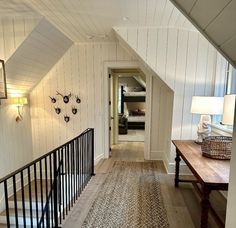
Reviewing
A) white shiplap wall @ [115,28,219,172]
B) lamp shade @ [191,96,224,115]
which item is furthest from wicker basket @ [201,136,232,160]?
white shiplap wall @ [115,28,219,172]

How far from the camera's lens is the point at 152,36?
10.3ft

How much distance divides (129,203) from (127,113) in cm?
678

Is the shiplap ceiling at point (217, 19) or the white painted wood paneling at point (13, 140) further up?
the shiplap ceiling at point (217, 19)

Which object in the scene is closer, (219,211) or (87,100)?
(219,211)

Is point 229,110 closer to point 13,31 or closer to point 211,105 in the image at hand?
point 211,105

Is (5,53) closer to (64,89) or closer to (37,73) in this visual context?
(37,73)

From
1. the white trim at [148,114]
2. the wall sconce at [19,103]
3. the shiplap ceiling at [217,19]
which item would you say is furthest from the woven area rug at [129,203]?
the wall sconce at [19,103]

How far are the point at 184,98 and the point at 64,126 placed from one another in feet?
9.24

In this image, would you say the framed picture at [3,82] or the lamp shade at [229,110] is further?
the framed picture at [3,82]

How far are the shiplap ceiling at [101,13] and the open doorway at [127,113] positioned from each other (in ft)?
6.03

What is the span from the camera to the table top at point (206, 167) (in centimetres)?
154

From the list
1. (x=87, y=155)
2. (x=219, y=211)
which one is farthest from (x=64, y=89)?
(x=219, y=211)

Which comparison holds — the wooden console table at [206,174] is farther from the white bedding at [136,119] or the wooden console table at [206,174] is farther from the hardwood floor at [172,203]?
the white bedding at [136,119]


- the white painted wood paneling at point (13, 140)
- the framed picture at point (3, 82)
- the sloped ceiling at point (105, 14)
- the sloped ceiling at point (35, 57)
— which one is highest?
the sloped ceiling at point (105, 14)
